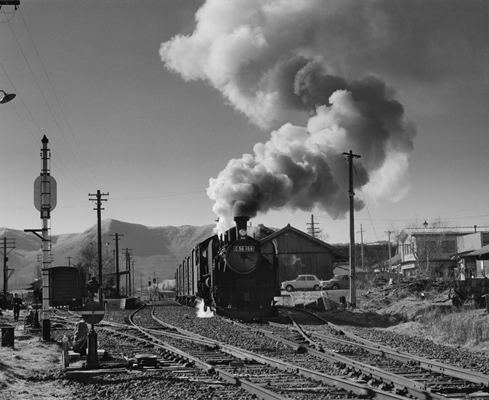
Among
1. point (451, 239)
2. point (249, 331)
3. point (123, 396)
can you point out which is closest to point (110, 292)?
point (451, 239)

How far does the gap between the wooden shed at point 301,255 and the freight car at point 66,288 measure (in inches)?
1393

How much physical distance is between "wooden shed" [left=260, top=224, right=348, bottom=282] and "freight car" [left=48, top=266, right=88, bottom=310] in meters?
35.4

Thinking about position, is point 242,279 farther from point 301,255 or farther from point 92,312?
point 301,255

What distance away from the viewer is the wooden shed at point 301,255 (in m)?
54.5

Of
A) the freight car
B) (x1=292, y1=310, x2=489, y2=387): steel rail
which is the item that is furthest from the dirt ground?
(x1=292, y1=310, x2=489, y2=387): steel rail

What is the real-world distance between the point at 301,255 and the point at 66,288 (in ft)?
121

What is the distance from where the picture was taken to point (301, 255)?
54719 mm

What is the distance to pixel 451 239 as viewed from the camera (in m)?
77.5

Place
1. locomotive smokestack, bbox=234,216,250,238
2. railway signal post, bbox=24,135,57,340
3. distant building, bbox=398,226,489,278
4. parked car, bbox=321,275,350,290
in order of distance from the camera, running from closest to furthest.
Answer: railway signal post, bbox=24,135,57,340, locomotive smokestack, bbox=234,216,250,238, parked car, bbox=321,275,350,290, distant building, bbox=398,226,489,278

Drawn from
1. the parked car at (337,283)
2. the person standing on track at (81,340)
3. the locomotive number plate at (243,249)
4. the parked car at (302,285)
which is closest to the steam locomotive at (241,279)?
the locomotive number plate at (243,249)

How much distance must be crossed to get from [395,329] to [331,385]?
11762mm

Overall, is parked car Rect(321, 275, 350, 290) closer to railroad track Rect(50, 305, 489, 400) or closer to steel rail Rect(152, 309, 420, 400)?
railroad track Rect(50, 305, 489, 400)

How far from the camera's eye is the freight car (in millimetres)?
19094

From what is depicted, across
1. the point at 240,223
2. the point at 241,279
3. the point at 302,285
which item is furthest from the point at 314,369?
the point at 302,285
